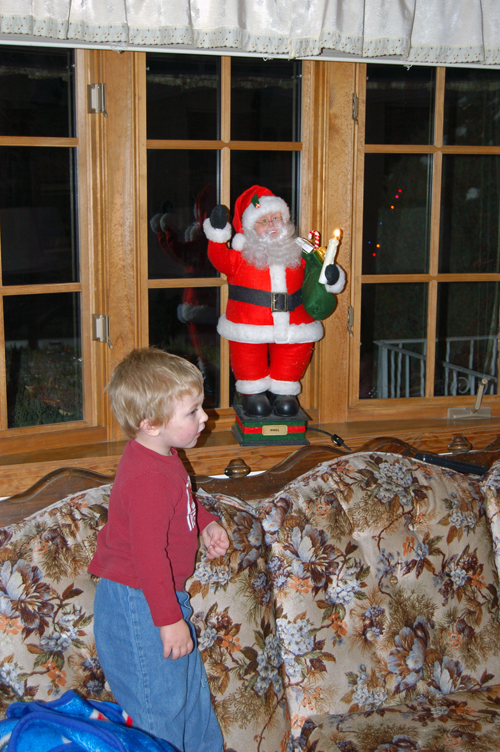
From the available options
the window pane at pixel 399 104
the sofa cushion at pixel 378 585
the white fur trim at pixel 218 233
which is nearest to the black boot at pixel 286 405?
the sofa cushion at pixel 378 585

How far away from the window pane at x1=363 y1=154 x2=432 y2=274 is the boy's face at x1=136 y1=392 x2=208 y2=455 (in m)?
1.02

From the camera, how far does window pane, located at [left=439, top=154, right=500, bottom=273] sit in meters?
2.08

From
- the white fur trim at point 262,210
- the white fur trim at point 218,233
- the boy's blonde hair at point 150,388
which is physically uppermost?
the white fur trim at point 262,210

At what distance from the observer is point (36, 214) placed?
1.74 m

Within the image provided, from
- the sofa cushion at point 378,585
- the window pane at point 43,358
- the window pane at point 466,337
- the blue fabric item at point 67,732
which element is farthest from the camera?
the window pane at point 466,337

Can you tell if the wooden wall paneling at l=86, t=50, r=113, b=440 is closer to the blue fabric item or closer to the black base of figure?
the black base of figure

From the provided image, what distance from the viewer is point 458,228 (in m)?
2.11

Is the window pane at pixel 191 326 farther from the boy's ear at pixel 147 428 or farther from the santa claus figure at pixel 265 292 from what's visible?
the boy's ear at pixel 147 428

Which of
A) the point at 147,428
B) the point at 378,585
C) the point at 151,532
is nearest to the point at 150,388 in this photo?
the point at 147,428

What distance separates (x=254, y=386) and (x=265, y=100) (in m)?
0.79

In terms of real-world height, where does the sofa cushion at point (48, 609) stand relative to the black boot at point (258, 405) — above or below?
below

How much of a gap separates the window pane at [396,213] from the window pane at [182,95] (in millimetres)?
482

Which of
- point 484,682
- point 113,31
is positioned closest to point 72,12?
point 113,31

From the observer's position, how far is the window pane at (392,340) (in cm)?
208
